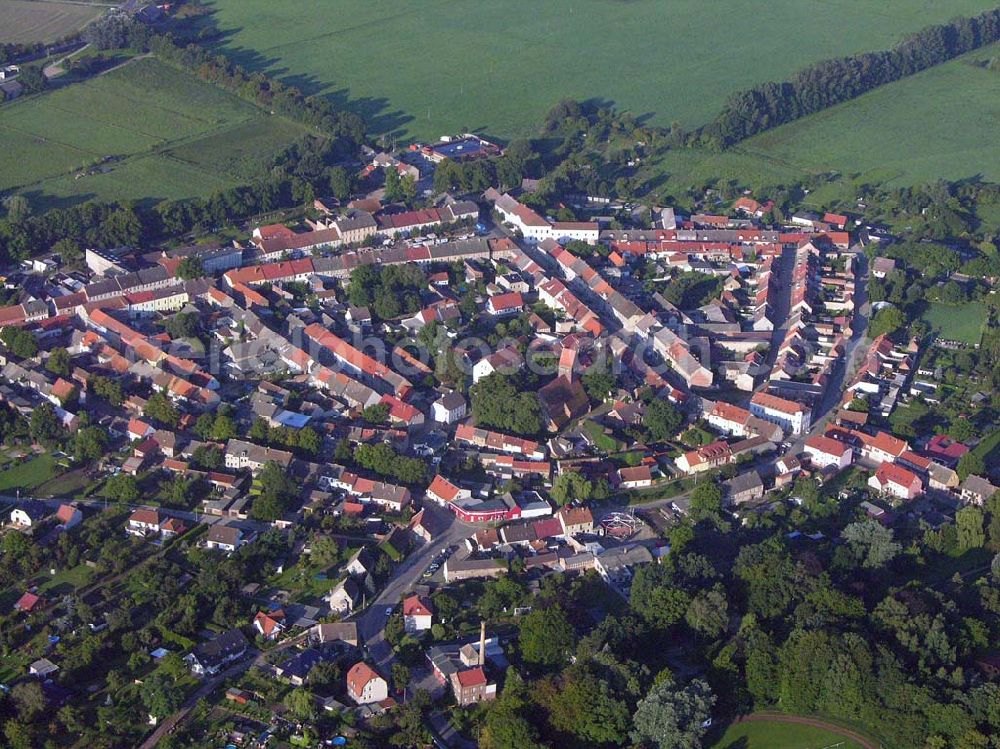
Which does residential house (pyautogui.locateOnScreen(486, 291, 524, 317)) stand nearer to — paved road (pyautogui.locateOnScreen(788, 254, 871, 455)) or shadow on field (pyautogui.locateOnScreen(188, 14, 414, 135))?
paved road (pyautogui.locateOnScreen(788, 254, 871, 455))

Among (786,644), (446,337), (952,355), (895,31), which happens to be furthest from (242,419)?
(895,31)

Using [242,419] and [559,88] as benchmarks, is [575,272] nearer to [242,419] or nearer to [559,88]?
[242,419]

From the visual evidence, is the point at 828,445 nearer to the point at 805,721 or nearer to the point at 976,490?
the point at 976,490

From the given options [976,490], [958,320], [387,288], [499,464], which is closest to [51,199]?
[387,288]

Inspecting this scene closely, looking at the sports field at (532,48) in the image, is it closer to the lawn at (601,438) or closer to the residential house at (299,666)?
the lawn at (601,438)

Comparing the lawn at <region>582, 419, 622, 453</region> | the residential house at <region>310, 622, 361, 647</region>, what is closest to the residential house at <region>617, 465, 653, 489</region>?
the lawn at <region>582, 419, 622, 453</region>
